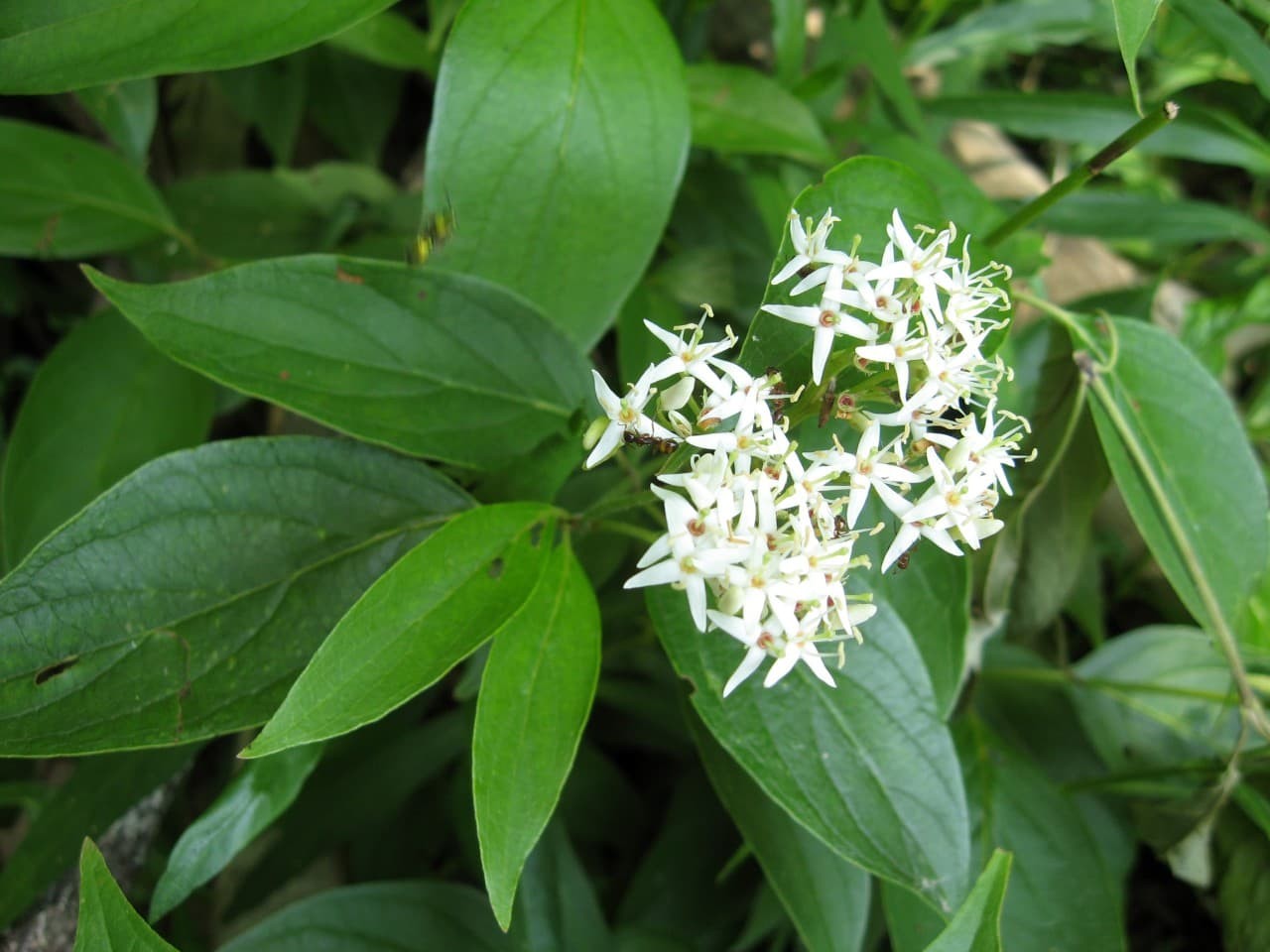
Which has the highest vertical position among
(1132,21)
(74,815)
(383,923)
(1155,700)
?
(1132,21)

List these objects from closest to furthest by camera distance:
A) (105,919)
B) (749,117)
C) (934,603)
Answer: (105,919)
(934,603)
(749,117)

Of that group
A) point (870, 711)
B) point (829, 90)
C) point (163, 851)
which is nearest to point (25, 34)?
point (870, 711)

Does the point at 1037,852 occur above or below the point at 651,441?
below

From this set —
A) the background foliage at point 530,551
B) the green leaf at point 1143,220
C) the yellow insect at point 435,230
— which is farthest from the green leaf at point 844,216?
the green leaf at point 1143,220

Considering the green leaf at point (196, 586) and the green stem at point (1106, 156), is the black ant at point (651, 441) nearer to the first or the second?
the green leaf at point (196, 586)

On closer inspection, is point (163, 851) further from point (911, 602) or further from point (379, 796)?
point (911, 602)

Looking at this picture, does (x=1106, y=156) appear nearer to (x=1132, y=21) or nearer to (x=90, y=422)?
(x=1132, y=21)

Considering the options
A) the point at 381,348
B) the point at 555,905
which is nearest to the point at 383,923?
the point at 555,905

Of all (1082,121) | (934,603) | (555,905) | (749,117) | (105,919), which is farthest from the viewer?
(1082,121)

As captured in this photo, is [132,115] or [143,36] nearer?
[143,36]
